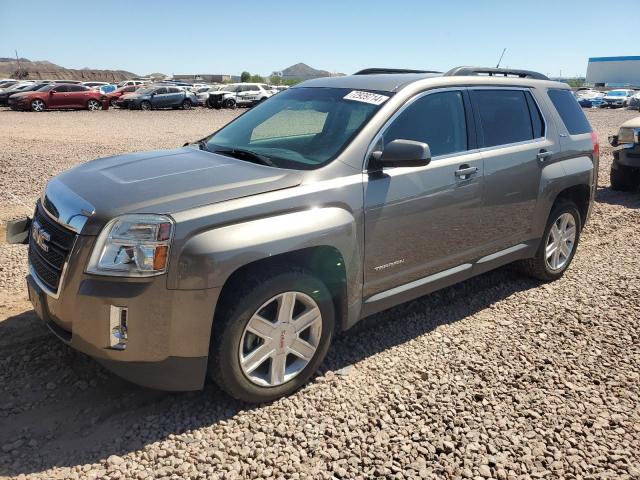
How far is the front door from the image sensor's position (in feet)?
11.4

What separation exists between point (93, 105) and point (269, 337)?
3161cm

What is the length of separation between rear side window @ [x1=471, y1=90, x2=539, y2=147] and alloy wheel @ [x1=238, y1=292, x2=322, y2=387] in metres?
2.05

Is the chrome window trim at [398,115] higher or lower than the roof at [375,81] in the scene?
lower

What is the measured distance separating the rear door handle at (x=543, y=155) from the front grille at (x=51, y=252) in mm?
3679

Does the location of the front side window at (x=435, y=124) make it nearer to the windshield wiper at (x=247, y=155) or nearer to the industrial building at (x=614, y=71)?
the windshield wiper at (x=247, y=155)

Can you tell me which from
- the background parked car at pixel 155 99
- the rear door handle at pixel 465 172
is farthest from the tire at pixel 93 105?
the rear door handle at pixel 465 172

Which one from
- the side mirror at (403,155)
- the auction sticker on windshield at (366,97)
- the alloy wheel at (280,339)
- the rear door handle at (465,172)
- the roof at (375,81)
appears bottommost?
the alloy wheel at (280,339)

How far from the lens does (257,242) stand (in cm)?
282

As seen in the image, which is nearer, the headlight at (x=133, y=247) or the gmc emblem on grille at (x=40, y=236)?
the headlight at (x=133, y=247)

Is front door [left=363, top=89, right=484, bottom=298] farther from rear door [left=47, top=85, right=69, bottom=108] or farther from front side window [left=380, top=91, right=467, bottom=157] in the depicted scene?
rear door [left=47, top=85, right=69, bottom=108]

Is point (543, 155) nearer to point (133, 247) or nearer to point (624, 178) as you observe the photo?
point (133, 247)

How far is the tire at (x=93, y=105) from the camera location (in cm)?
3062

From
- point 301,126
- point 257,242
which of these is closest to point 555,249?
point 301,126

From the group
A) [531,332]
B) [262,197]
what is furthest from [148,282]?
[531,332]
